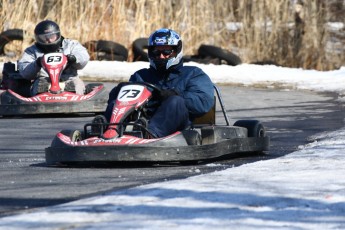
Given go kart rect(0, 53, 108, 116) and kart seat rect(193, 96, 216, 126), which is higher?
kart seat rect(193, 96, 216, 126)

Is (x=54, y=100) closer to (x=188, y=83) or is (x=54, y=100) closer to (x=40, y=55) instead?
(x=40, y=55)

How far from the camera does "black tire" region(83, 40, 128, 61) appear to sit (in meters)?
23.8

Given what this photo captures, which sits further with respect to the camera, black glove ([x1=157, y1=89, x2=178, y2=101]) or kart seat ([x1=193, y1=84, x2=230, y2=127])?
kart seat ([x1=193, y1=84, x2=230, y2=127])

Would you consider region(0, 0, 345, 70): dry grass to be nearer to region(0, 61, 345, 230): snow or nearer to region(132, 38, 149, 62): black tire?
region(132, 38, 149, 62): black tire

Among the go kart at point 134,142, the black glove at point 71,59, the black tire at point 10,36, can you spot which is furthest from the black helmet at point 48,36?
the black tire at point 10,36

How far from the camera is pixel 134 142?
9594 mm

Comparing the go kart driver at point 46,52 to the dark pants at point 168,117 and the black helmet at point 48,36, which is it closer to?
the black helmet at point 48,36

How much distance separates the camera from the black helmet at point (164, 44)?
1066 cm

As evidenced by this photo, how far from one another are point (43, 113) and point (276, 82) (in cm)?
686

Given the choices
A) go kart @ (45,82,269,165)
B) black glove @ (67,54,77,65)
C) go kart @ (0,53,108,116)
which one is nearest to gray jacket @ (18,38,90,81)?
black glove @ (67,54,77,65)

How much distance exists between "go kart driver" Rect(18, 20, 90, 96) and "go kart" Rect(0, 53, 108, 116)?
4.6 inches

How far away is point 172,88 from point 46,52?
225 inches

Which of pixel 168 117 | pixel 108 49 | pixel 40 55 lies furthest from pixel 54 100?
pixel 108 49

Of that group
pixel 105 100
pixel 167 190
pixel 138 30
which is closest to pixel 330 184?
pixel 167 190
